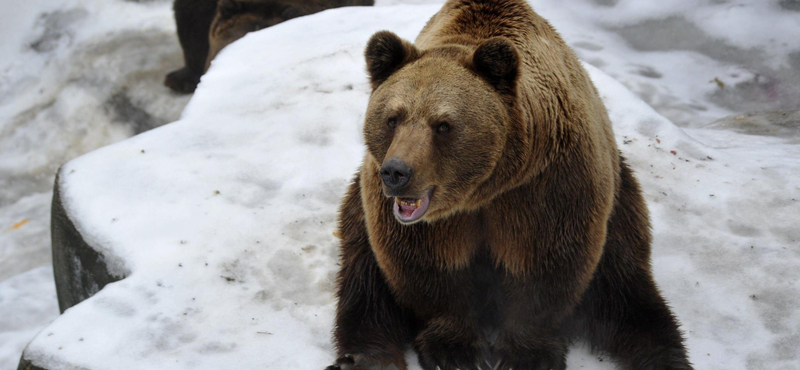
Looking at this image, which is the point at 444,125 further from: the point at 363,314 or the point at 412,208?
the point at 363,314

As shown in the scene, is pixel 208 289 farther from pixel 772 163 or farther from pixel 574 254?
pixel 772 163

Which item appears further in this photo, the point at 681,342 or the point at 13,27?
the point at 13,27

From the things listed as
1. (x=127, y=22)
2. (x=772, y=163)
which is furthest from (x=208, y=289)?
(x=127, y=22)

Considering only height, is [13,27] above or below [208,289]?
below

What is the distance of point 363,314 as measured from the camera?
160 inches

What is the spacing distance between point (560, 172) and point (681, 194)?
2.35 m

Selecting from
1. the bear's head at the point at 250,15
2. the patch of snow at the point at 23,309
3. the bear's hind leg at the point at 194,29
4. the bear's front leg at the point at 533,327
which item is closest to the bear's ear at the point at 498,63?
the bear's front leg at the point at 533,327

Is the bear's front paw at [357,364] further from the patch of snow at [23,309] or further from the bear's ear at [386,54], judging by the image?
the patch of snow at [23,309]

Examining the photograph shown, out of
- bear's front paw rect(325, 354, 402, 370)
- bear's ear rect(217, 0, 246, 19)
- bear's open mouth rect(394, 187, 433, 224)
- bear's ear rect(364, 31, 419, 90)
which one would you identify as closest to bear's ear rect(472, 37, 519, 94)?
bear's ear rect(364, 31, 419, 90)

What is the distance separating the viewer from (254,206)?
5238 mm

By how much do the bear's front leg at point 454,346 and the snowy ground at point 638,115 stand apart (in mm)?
780

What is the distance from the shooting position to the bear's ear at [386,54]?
11.3 feet

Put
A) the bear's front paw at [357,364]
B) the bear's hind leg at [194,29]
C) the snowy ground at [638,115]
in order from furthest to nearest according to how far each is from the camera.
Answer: the bear's hind leg at [194,29] → the snowy ground at [638,115] → the bear's front paw at [357,364]

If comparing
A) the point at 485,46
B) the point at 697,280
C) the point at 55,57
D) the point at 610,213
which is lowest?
the point at 55,57
